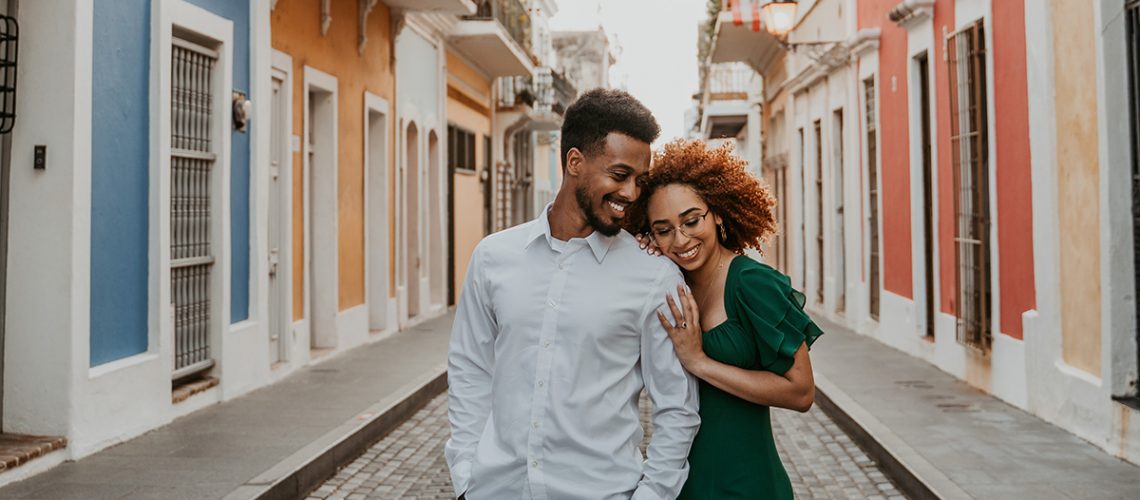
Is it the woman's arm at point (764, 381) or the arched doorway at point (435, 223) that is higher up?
the arched doorway at point (435, 223)

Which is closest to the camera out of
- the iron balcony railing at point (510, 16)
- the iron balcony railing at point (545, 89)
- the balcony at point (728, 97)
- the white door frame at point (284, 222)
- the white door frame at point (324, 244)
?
the white door frame at point (284, 222)

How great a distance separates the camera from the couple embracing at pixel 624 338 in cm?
287

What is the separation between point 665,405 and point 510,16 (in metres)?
22.2

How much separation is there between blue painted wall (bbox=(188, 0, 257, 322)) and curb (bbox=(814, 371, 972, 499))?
519 centimetres

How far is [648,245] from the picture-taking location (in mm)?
3035

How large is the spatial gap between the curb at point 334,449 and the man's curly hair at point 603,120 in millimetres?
4002

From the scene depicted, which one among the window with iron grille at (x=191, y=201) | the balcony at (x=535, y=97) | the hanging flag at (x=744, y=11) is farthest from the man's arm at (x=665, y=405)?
the balcony at (x=535, y=97)

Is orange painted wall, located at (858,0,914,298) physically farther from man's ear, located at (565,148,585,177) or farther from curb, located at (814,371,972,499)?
man's ear, located at (565,148,585,177)

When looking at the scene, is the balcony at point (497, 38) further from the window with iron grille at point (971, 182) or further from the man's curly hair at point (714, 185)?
the man's curly hair at point (714, 185)

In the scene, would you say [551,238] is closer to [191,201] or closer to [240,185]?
[191,201]

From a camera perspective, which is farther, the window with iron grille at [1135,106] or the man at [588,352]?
the window with iron grille at [1135,106]

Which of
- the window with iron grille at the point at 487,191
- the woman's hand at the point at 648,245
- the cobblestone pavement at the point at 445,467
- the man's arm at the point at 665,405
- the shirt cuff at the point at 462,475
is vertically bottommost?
the cobblestone pavement at the point at 445,467

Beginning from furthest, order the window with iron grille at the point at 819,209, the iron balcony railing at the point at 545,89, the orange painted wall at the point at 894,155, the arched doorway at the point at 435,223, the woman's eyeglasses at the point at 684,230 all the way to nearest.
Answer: the iron balcony railing at the point at 545,89 → the window with iron grille at the point at 819,209 → the arched doorway at the point at 435,223 → the orange painted wall at the point at 894,155 → the woman's eyeglasses at the point at 684,230

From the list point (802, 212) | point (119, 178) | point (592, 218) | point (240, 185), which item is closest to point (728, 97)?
point (802, 212)
